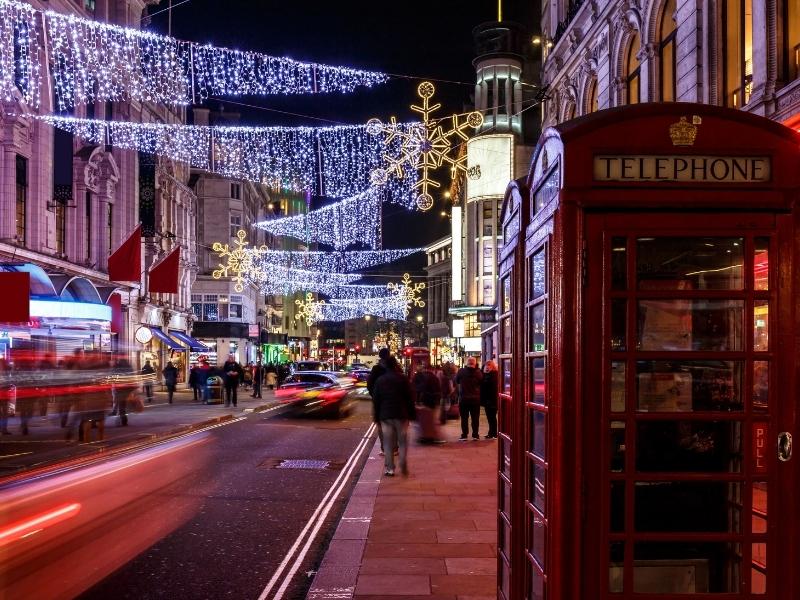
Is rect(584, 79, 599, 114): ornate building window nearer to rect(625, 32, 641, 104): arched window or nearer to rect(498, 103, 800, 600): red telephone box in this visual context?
rect(625, 32, 641, 104): arched window

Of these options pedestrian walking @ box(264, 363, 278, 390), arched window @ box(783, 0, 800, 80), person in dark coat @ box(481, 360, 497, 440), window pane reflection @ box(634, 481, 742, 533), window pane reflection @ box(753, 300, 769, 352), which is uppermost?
arched window @ box(783, 0, 800, 80)

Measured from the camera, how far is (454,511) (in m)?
10.4

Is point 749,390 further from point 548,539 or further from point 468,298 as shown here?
point 468,298

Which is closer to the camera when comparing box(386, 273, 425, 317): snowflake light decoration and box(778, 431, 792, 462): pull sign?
box(778, 431, 792, 462): pull sign

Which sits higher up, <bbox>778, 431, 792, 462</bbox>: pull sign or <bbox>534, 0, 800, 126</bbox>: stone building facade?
<bbox>534, 0, 800, 126</bbox>: stone building facade

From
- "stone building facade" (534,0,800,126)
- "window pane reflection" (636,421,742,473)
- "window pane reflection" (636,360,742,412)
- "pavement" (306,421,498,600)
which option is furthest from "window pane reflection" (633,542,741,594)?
"stone building facade" (534,0,800,126)

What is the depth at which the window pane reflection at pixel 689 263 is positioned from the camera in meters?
3.99

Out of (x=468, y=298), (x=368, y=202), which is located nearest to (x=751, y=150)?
(x=368, y=202)

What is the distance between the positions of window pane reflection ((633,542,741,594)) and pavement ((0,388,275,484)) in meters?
11.0

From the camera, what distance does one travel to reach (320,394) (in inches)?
1129

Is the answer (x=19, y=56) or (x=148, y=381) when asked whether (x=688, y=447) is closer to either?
(x=19, y=56)

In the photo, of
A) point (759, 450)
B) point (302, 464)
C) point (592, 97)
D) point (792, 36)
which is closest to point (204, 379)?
point (592, 97)

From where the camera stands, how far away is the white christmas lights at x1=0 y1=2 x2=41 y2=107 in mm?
28172

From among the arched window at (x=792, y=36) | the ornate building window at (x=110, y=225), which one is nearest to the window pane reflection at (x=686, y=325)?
the arched window at (x=792, y=36)
